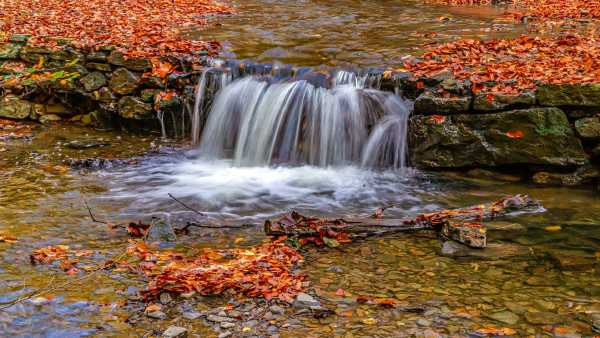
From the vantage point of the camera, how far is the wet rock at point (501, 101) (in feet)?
26.4

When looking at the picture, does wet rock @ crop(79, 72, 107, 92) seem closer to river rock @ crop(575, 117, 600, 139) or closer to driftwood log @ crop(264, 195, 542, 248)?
driftwood log @ crop(264, 195, 542, 248)

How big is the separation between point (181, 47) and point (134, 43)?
939mm

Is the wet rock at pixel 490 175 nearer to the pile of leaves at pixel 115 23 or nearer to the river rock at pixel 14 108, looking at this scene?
the pile of leaves at pixel 115 23

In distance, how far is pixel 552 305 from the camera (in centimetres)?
441

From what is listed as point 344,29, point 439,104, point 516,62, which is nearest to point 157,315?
point 439,104

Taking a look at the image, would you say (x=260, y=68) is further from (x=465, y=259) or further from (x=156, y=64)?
(x=465, y=259)

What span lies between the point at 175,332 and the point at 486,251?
2.91 m

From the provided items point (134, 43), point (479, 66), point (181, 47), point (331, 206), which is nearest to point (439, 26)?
point (479, 66)

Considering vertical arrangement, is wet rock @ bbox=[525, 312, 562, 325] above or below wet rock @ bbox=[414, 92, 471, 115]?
below

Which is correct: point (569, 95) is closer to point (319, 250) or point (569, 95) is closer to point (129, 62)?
point (319, 250)

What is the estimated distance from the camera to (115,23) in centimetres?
1301

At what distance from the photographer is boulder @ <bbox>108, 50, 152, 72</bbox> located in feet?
34.6

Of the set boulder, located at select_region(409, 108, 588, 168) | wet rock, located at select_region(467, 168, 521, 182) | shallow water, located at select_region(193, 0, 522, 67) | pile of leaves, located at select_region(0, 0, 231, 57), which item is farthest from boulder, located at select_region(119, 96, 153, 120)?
wet rock, located at select_region(467, 168, 521, 182)

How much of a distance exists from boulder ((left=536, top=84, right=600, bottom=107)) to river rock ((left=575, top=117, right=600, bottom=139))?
0.65 ft
